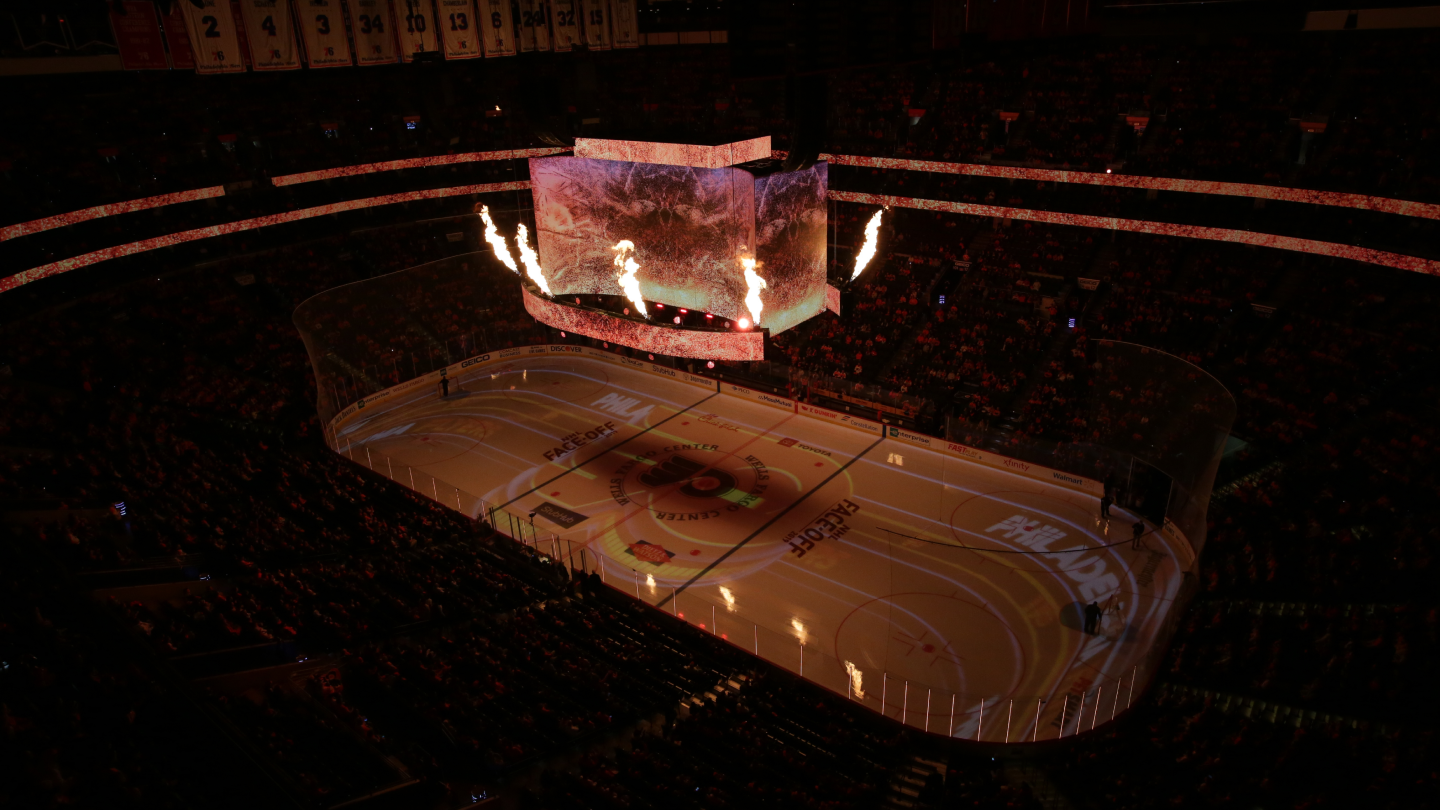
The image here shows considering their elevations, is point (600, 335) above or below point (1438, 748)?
above

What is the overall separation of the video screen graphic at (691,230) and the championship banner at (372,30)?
528 cm

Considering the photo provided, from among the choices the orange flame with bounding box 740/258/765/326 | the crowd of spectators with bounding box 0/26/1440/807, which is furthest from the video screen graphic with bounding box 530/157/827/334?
the crowd of spectators with bounding box 0/26/1440/807

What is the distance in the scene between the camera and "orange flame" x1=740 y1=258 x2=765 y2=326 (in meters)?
20.3

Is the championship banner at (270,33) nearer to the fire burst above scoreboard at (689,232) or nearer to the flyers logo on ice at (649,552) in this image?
the fire burst above scoreboard at (689,232)

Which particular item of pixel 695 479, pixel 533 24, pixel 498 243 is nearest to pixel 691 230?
pixel 695 479

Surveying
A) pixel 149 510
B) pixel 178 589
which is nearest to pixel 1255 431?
pixel 178 589

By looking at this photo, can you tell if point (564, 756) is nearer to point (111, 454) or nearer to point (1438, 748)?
point (1438, 748)

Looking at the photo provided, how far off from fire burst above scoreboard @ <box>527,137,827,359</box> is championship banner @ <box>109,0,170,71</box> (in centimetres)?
1152

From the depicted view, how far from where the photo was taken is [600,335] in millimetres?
22859

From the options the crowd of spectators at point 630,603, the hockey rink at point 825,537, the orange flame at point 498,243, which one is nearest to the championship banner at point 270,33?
the orange flame at point 498,243

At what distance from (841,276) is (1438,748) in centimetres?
2278

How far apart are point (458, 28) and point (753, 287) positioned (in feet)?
38.2

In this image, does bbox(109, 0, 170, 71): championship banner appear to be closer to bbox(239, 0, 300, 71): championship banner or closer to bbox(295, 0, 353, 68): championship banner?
bbox(239, 0, 300, 71): championship banner

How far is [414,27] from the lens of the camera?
23219mm
